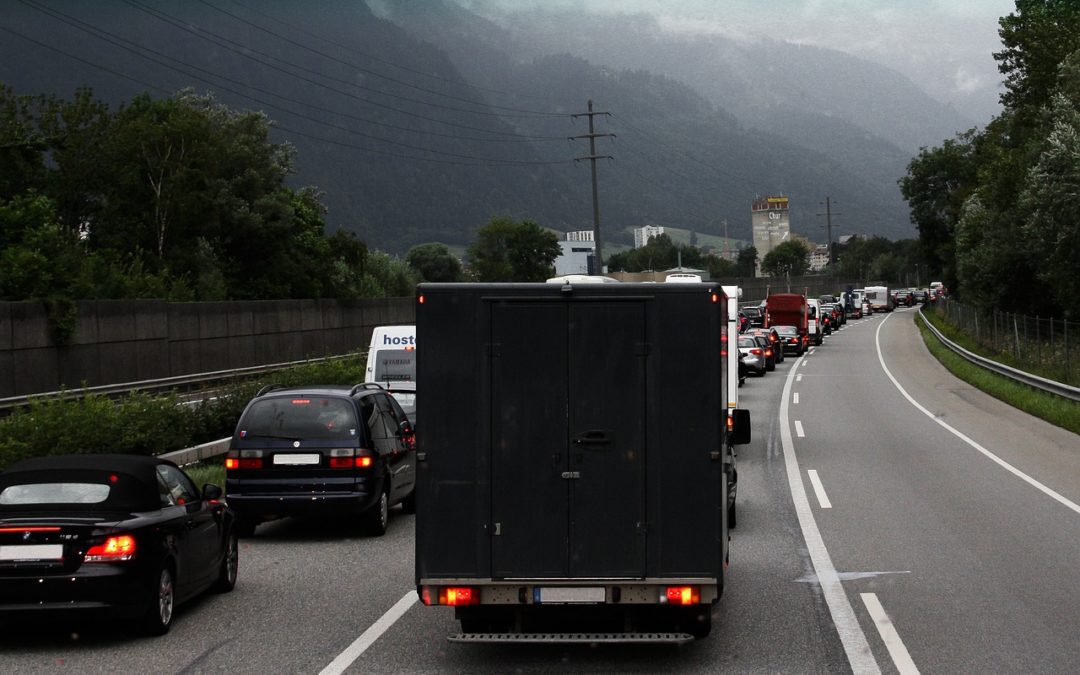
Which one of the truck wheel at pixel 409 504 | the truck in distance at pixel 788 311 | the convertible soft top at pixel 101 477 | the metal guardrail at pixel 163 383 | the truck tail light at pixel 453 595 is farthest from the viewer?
the truck in distance at pixel 788 311

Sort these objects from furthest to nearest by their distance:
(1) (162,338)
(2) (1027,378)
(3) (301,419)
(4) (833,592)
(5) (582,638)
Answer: (1) (162,338) < (2) (1027,378) < (3) (301,419) < (4) (833,592) < (5) (582,638)

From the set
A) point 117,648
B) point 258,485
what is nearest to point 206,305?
point 258,485

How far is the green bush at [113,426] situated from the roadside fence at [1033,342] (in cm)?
1924

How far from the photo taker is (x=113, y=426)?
1841 centimetres

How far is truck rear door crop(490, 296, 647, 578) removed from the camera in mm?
7785

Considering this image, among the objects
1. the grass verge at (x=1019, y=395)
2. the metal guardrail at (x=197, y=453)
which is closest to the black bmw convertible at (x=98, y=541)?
the metal guardrail at (x=197, y=453)

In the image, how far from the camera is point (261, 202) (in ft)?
232

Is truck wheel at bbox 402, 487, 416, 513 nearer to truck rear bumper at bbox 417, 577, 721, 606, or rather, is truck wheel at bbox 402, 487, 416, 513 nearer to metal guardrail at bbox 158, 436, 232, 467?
metal guardrail at bbox 158, 436, 232, 467

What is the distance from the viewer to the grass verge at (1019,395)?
85.5 ft

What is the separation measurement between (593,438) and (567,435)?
0.16 metres

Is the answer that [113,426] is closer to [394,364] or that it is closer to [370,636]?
[394,364]

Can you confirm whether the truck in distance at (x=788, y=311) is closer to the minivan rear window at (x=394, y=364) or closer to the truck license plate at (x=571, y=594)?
the minivan rear window at (x=394, y=364)

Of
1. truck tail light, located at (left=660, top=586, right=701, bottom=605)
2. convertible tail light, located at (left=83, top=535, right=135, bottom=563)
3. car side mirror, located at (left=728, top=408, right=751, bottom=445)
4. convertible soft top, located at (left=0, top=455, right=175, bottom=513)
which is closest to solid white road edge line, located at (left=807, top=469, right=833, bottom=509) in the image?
car side mirror, located at (left=728, top=408, right=751, bottom=445)

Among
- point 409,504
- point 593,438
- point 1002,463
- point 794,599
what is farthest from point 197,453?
point 593,438
